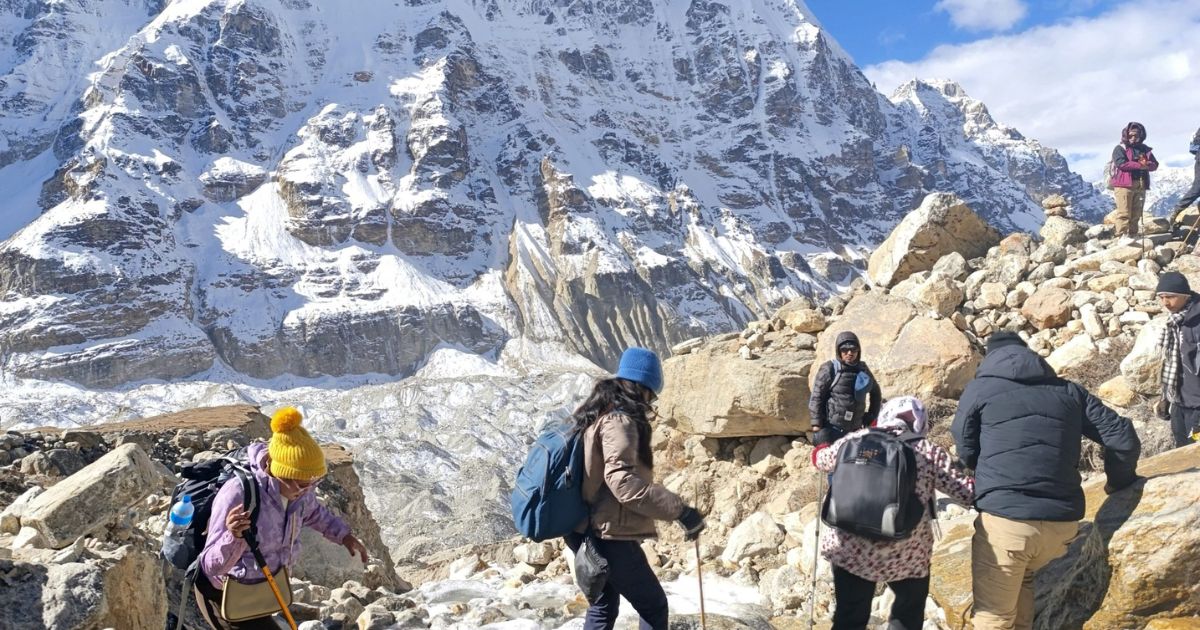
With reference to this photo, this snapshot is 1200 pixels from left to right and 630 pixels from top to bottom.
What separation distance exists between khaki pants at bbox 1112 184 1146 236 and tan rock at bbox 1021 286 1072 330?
3083 mm

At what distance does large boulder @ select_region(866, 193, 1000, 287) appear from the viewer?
12375 millimetres

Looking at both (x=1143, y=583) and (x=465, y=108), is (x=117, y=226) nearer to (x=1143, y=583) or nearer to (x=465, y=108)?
(x=465, y=108)

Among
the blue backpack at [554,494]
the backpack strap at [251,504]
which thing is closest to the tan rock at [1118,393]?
the blue backpack at [554,494]

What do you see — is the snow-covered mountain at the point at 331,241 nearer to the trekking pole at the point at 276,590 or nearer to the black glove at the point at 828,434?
the black glove at the point at 828,434

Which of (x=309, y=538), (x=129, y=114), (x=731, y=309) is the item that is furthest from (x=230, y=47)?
(x=309, y=538)

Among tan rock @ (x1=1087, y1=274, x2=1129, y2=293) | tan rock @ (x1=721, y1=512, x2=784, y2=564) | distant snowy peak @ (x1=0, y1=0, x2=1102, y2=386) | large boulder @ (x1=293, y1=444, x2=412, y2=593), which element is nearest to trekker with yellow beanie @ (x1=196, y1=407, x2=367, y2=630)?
large boulder @ (x1=293, y1=444, x2=412, y2=593)

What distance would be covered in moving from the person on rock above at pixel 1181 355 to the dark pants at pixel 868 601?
3114mm

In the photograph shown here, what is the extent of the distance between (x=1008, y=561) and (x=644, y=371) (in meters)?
2.07

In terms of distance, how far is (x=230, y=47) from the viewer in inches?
7279

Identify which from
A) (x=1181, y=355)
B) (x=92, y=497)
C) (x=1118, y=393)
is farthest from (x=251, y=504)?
(x=1118, y=393)

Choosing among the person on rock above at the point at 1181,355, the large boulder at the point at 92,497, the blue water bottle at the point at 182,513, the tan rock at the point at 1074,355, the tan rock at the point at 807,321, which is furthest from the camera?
the tan rock at the point at 807,321

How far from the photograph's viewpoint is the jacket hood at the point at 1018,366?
12.7ft

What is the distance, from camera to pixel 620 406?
3822 mm

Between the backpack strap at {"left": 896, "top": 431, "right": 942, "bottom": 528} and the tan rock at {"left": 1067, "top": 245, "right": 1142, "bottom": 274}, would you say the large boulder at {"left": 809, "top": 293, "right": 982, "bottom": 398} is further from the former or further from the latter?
the backpack strap at {"left": 896, "top": 431, "right": 942, "bottom": 528}
